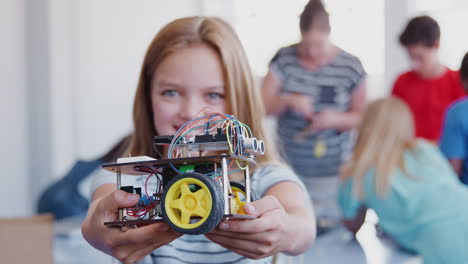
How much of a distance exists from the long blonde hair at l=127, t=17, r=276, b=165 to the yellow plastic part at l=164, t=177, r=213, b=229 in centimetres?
12

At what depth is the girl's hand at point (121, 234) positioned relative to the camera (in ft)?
0.96

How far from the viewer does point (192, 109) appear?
14.2 inches

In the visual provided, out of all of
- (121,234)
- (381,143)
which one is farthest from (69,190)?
(121,234)

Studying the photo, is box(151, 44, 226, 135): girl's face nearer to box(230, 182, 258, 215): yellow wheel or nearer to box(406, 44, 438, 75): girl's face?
box(230, 182, 258, 215): yellow wheel

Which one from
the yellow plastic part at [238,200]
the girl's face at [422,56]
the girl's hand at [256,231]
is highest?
the girl's face at [422,56]

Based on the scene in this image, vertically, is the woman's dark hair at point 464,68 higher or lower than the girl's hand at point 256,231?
higher

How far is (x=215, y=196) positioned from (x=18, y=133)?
5.00 feet

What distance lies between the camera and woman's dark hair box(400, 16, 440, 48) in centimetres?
59

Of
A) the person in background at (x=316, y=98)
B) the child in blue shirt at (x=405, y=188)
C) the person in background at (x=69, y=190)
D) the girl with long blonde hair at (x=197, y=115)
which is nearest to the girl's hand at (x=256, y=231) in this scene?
the girl with long blonde hair at (x=197, y=115)

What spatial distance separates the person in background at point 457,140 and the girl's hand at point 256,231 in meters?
0.50

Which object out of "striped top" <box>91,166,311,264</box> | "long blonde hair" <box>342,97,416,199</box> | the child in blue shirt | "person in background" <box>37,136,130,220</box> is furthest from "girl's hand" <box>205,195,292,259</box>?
"person in background" <box>37,136,130,220</box>

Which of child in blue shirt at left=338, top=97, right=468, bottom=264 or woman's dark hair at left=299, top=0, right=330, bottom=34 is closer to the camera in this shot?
woman's dark hair at left=299, top=0, right=330, bottom=34

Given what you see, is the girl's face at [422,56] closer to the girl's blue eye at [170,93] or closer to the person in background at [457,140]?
the person in background at [457,140]

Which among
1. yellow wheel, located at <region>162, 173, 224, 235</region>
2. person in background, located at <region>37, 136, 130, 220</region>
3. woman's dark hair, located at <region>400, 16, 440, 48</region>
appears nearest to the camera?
yellow wheel, located at <region>162, 173, 224, 235</region>
